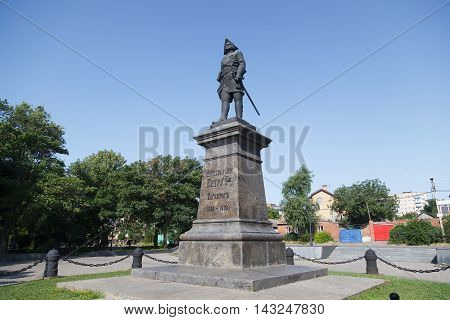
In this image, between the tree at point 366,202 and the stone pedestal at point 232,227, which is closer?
the stone pedestal at point 232,227

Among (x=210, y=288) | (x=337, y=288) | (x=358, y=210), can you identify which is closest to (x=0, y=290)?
(x=210, y=288)

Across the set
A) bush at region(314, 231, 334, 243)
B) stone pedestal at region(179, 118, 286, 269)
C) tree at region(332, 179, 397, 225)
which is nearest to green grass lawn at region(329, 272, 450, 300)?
stone pedestal at region(179, 118, 286, 269)

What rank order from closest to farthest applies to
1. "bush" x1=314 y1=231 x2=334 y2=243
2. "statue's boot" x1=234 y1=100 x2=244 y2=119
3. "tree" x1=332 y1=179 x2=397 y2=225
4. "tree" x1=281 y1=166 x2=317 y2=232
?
"statue's boot" x1=234 y1=100 x2=244 y2=119 < "bush" x1=314 y1=231 x2=334 y2=243 < "tree" x1=281 y1=166 x2=317 y2=232 < "tree" x1=332 y1=179 x2=397 y2=225

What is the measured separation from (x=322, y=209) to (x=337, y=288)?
70.0 metres

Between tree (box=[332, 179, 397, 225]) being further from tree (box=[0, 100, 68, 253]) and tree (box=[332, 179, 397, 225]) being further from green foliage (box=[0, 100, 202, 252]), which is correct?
tree (box=[0, 100, 68, 253])

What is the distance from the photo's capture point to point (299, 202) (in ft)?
166

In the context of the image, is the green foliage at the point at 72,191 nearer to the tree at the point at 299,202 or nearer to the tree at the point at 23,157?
the tree at the point at 23,157

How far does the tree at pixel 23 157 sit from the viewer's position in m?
23.8

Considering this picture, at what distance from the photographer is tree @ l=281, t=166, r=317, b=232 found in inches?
1966

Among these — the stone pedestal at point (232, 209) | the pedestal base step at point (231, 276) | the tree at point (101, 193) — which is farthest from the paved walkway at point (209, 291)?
the tree at point (101, 193)

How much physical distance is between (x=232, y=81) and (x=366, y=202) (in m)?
59.1

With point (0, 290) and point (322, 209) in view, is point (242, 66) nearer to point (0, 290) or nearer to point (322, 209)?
point (0, 290)

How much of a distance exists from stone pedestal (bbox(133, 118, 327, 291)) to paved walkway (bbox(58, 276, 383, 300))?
0.36 m

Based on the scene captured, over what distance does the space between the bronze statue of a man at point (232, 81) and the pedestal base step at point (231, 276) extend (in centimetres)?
464
